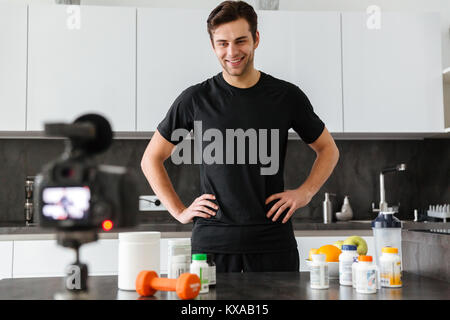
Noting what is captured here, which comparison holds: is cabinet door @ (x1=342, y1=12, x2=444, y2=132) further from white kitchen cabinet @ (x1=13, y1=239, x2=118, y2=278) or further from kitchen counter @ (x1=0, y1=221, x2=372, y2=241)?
white kitchen cabinet @ (x1=13, y1=239, x2=118, y2=278)

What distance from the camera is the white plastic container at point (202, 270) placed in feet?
3.74

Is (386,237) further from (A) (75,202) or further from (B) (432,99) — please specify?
(B) (432,99)

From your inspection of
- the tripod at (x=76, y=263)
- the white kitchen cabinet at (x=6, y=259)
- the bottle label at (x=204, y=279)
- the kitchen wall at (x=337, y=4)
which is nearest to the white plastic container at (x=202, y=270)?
the bottle label at (x=204, y=279)

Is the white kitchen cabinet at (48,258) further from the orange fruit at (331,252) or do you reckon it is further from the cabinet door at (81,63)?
the orange fruit at (331,252)

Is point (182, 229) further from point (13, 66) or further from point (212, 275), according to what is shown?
point (212, 275)

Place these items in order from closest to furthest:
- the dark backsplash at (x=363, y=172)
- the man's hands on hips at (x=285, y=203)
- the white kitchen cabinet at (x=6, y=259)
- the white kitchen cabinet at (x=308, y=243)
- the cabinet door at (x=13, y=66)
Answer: the man's hands on hips at (x=285, y=203)
the white kitchen cabinet at (x=6, y=259)
the white kitchen cabinet at (x=308, y=243)
the cabinet door at (x=13, y=66)
the dark backsplash at (x=363, y=172)

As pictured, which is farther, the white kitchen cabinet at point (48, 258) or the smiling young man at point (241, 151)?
the white kitchen cabinet at point (48, 258)

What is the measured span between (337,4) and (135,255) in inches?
114

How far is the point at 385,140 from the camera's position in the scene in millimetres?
3494

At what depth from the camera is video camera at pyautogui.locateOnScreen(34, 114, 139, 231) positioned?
47 cm

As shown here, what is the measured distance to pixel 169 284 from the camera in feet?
3.50

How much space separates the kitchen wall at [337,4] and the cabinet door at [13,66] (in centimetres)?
43
